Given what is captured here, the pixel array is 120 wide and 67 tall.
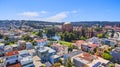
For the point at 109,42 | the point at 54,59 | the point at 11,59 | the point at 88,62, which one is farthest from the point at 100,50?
the point at 11,59

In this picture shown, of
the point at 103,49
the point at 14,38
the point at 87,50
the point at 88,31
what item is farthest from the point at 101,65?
the point at 14,38

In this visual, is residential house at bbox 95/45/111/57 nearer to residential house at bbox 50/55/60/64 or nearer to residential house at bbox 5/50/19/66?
residential house at bbox 50/55/60/64

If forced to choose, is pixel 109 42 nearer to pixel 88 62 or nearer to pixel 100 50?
pixel 100 50

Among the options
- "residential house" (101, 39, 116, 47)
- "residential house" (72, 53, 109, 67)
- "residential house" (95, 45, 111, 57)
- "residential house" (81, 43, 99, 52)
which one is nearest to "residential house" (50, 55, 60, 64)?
"residential house" (72, 53, 109, 67)

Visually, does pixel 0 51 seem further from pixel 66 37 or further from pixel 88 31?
pixel 88 31

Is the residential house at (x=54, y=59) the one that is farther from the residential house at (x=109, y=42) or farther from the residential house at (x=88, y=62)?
the residential house at (x=109, y=42)

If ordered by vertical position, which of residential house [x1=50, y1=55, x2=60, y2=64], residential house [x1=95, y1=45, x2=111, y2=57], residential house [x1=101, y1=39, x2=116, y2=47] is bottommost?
residential house [x1=50, y1=55, x2=60, y2=64]

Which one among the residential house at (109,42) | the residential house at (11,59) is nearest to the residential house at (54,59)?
the residential house at (11,59)

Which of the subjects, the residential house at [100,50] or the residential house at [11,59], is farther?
the residential house at [100,50]

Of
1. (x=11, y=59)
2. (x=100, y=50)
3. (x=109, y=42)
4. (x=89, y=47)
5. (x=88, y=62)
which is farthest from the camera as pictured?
(x=109, y=42)

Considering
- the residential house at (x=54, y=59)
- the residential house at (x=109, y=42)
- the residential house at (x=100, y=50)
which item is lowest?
the residential house at (x=54, y=59)

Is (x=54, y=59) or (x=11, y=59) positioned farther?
(x=54, y=59)

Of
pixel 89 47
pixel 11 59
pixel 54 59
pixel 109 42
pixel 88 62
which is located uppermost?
pixel 109 42
